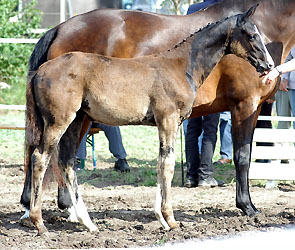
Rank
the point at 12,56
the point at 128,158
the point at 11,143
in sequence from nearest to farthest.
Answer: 1. the point at 128,158
2. the point at 11,143
3. the point at 12,56

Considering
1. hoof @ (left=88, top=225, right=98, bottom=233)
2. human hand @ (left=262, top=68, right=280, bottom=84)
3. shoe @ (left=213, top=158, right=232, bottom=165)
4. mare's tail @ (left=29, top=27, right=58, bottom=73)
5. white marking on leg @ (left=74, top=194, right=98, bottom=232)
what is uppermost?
mare's tail @ (left=29, top=27, right=58, bottom=73)

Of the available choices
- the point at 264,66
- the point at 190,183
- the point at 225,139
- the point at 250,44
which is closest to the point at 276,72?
the point at 264,66

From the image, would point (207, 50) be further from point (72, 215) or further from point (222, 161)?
point (222, 161)

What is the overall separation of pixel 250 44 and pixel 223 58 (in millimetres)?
895

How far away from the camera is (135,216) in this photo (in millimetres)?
5809

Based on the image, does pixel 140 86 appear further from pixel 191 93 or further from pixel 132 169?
pixel 132 169

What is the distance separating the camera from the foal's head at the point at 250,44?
5.04 metres

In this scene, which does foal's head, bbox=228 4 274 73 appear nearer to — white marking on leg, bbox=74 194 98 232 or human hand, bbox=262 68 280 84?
human hand, bbox=262 68 280 84

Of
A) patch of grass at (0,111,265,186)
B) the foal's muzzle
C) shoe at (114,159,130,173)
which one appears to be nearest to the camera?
the foal's muzzle

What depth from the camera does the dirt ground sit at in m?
4.72

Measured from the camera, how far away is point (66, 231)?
5.17 meters

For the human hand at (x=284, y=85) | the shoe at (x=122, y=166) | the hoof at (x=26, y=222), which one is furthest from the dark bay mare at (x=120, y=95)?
the shoe at (x=122, y=166)

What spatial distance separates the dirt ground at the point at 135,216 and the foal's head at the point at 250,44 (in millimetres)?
1410

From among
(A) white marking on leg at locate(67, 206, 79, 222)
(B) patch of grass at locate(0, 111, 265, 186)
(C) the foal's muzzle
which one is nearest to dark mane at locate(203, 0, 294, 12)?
(C) the foal's muzzle
